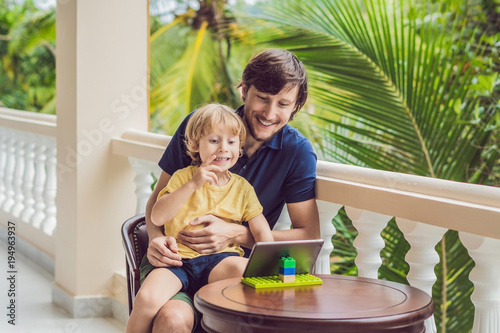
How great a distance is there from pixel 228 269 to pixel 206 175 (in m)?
0.31

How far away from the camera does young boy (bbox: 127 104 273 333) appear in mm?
2021

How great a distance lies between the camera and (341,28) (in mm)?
3824

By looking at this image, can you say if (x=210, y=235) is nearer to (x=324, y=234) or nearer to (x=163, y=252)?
(x=163, y=252)

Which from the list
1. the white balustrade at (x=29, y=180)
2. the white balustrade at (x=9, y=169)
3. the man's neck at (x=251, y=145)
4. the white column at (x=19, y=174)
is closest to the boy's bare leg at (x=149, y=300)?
the man's neck at (x=251, y=145)

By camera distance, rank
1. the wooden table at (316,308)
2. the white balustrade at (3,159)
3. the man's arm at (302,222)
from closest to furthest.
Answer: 1. the wooden table at (316,308)
2. the man's arm at (302,222)
3. the white balustrade at (3,159)

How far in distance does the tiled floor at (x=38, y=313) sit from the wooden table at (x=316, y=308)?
199 cm

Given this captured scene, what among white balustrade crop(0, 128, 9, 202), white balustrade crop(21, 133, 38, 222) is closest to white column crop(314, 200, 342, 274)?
white balustrade crop(21, 133, 38, 222)

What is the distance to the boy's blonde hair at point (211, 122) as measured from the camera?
2.10 meters

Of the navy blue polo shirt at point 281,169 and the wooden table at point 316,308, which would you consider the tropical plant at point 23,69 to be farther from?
the wooden table at point 316,308

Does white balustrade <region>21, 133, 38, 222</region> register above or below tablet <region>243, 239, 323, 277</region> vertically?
below

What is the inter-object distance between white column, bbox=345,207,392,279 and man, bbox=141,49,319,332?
6.4 inches

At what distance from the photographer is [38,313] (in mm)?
3740

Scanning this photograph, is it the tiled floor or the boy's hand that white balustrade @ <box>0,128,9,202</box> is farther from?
the boy's hand

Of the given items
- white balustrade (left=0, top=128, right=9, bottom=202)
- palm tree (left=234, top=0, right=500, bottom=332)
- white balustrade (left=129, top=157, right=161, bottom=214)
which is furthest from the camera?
white balustrade (left=0, top=128, right=9, bottom=202)
